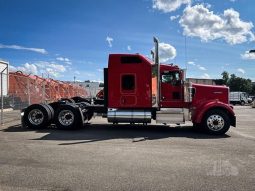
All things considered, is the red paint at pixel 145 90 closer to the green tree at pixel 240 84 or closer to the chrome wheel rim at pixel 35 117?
the chrome wheel rim at pixel 35 117

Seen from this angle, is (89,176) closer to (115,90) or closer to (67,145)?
(67,145)

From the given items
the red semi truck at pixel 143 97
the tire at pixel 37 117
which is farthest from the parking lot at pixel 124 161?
the tire at pixel 37 117

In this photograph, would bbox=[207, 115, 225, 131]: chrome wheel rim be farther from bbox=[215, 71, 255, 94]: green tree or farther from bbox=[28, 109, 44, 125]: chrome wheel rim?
bbox=[215, 71, 255, 94]: green tree

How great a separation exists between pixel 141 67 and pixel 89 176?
26.2ft

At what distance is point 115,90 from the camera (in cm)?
1515

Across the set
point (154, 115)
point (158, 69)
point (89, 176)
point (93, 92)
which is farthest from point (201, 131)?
point (93, 92)

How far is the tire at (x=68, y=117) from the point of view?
15.0 metres

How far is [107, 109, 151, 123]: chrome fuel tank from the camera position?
14953 mm

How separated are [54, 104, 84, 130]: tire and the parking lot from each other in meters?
1.10

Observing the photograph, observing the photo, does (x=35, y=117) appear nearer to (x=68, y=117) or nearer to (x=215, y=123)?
(x=68, y=117)

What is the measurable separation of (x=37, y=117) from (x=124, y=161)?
741 centimetres

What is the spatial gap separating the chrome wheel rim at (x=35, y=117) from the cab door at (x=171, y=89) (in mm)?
4845

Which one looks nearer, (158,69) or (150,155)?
(150,155)

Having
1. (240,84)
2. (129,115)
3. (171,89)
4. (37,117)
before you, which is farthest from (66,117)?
(240,84)
